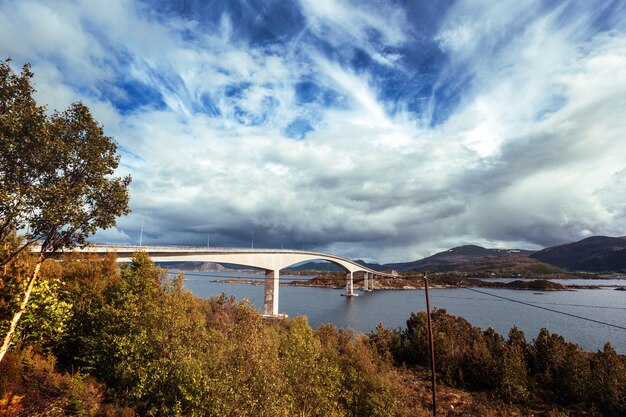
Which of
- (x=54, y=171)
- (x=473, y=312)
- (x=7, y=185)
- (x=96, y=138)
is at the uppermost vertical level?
(x=96, y=138)

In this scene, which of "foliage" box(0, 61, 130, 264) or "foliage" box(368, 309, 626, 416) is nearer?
"foliage" box(0, 61, 130, 264)

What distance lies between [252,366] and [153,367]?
7510 millimetres

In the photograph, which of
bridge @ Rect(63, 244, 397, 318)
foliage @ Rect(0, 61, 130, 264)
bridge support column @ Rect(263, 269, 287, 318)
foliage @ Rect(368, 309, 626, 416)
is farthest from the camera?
bridge support column @ Rect(263, 269, 287, 318)

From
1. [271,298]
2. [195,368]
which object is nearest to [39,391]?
[195,368]

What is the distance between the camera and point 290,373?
2353cm

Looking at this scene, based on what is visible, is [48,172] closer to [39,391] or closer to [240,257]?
[39,391]

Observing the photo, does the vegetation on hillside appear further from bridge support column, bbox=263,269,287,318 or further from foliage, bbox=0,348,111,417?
bridge support column, bbox=263,269,287,318

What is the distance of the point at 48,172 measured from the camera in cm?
1595

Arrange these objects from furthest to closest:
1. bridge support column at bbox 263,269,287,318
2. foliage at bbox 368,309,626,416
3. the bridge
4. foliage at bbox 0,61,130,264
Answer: bridge support column at bbox 263,269,287,318 < the bridge < foliage at bbox 368,309,626,416 < foliage at bbox 0,61,130,264

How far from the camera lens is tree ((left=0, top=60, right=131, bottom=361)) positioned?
14.4 meters

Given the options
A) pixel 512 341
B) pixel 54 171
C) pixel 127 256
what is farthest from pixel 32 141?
pixel 512 341

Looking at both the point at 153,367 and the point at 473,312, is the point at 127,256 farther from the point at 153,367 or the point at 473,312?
the point at 473,312

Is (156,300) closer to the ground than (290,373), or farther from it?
farther from it

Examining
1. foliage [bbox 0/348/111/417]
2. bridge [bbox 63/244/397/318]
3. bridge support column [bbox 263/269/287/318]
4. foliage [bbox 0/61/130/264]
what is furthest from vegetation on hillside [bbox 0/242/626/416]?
bridge support column [bbox 263/269/287/318]
